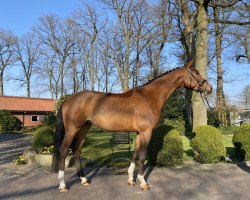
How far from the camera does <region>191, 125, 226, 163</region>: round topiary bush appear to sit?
874 centimetres

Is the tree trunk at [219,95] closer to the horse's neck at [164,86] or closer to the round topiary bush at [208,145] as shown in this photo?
the round topiary bush at [208,145]

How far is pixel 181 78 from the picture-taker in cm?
685

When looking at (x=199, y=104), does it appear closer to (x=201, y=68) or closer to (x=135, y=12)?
(x=201, y=68)

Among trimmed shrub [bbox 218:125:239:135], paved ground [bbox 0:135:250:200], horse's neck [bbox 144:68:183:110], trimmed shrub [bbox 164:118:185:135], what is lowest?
paved ground [bbox 0:135:250:200]

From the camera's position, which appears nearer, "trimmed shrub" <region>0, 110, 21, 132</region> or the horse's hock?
the horse's hock

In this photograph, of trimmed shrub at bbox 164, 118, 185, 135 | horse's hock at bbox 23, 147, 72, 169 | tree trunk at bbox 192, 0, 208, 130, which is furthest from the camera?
trimmed shrub at bbox 164, 118, 185, 135

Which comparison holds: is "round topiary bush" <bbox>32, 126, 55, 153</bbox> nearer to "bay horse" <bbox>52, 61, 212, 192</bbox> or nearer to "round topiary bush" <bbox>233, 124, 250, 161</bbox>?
"bay horse" <bbox>52, 61, 212, 192</bbox>

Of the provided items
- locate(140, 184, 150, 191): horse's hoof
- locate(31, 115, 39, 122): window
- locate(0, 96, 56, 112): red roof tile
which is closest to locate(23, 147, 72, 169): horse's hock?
locate(140, 184, 150, 191): horse's hoof

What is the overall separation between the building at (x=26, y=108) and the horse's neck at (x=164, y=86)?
32.1 metres

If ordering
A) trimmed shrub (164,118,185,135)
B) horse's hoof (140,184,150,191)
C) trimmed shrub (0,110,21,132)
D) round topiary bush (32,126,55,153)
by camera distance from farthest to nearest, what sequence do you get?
trimmed shrub (0,110,21,132) → trimmed shrub (164,118,185,135) → round topiary bush (32,126,55,153) → horse's hoof (140,184,150,191)

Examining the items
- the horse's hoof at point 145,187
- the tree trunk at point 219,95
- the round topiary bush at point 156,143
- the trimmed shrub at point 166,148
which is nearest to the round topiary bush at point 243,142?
the trimmed shrub at point 166,148

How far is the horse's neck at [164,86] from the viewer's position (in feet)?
21.8

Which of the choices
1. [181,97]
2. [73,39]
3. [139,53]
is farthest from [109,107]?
[73,39]

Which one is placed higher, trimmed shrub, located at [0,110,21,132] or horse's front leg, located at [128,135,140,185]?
trimmed shrub, located at [0,110,21,132]
